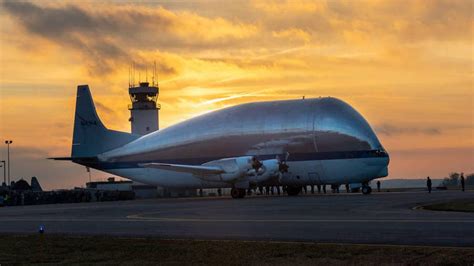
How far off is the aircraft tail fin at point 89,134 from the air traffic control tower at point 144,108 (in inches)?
965

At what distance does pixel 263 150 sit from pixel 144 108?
44496mm

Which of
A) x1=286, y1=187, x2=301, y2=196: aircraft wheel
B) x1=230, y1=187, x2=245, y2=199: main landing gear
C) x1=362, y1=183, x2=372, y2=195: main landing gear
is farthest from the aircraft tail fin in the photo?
x1=362, y1=183, x2=372, y2=195: main landing gear

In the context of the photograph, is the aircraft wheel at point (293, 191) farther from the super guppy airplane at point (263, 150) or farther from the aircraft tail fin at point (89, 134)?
the aircraft tail fin at point (89, 134)

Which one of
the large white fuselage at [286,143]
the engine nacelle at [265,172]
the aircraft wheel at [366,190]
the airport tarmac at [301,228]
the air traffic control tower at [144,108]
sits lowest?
the airport tarmac at [301,228]

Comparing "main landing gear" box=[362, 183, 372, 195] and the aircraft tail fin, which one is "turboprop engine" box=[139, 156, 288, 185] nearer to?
"main landing gear" box=[362, 183, 372, 195]

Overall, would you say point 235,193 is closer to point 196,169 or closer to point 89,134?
point 196,169

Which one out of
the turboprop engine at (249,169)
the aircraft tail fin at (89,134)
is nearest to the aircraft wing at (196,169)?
the turboprop engine at (249,169)

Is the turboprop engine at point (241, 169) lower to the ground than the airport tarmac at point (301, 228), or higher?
higher

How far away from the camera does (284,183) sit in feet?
221

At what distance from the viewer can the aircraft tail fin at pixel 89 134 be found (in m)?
80.1

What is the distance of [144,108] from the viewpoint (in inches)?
4299

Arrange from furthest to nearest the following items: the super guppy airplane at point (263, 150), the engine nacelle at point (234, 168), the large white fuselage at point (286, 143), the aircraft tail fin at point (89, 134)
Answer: the aircraft tail fin at point (89, 134) → the large white fuselage at point (286, 143) → the super guppy airplane at point (263, 150) → the engine nacelle at point (234, 168)

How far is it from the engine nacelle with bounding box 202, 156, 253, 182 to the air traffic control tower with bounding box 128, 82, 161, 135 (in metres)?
43.0

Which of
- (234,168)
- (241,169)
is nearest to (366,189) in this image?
(241,169)
